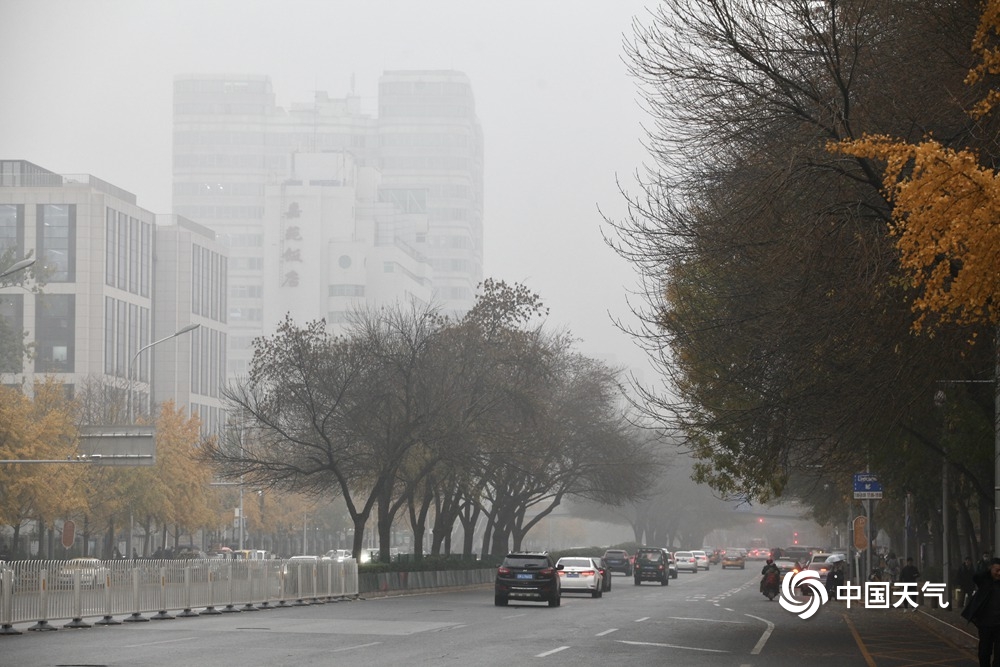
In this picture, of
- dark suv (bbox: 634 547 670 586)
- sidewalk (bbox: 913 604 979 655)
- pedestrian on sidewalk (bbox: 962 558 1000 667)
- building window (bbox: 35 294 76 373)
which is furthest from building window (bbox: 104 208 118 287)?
pedestrian on sidewalk (bbox: 962 558 1000 667)

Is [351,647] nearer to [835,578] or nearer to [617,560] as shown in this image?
Answer: [835,578]

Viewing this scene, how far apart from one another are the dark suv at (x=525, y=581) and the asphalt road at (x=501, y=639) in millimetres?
817

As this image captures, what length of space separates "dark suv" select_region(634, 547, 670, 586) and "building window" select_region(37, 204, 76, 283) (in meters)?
82.2

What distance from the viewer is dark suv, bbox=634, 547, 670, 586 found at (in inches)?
2766

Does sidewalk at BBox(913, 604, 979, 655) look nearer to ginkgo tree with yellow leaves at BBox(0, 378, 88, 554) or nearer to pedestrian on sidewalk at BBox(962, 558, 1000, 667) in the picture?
pedestrian on sidewalk at BBox(962, 558, 1000, 667)

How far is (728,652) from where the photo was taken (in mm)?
23812

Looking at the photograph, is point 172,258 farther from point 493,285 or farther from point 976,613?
point 976,613

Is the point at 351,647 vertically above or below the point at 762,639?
above

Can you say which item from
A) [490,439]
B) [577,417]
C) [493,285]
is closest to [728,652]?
[490,439]

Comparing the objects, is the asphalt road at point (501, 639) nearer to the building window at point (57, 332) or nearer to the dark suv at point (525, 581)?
the dark suv at point (525, 581)

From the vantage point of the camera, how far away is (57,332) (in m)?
137

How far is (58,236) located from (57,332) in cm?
893

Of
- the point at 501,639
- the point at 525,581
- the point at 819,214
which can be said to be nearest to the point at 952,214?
the point at 819,214

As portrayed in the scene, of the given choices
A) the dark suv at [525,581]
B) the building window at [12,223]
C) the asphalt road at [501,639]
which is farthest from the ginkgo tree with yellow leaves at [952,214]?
the building window at [12,223]
